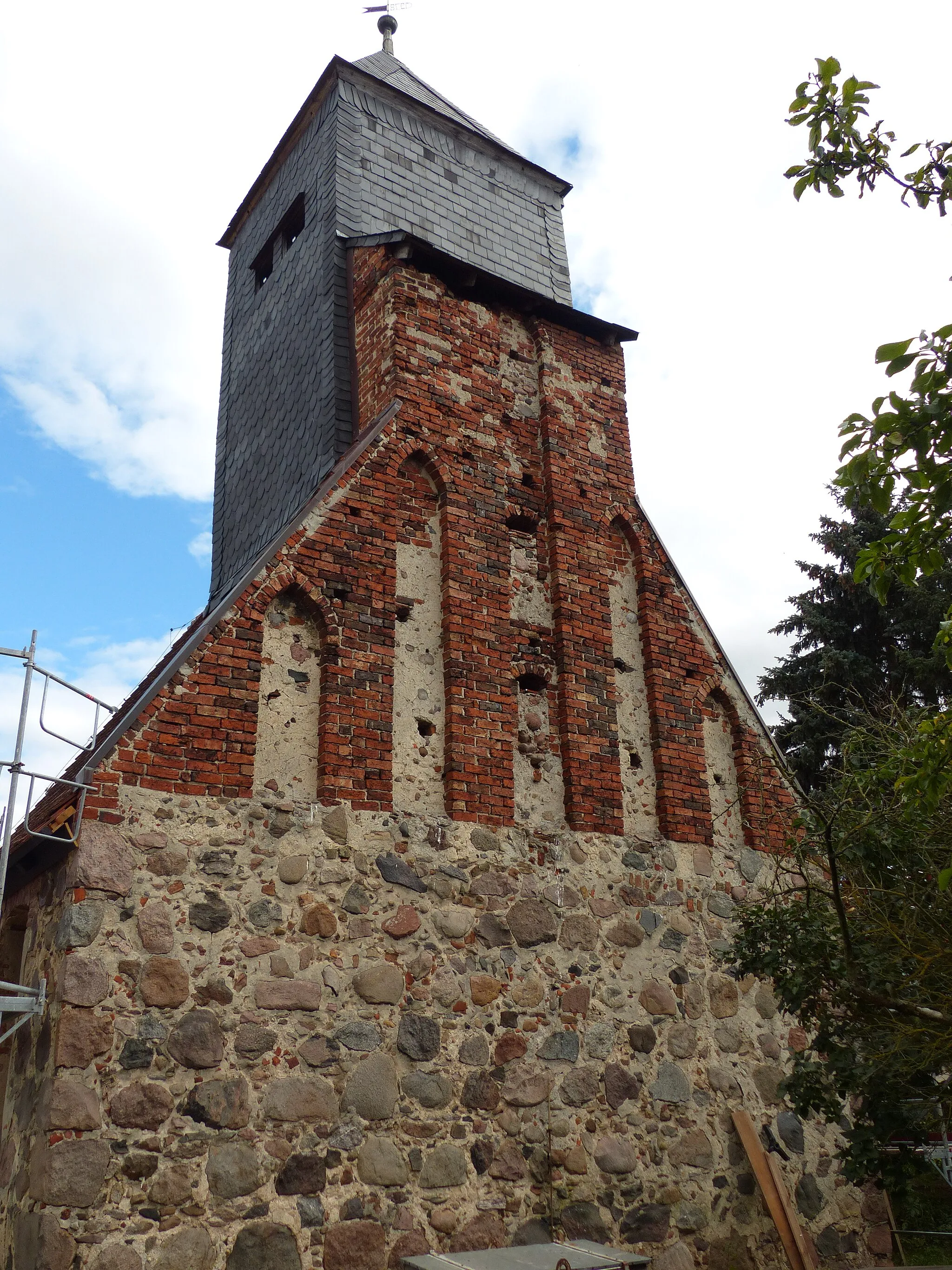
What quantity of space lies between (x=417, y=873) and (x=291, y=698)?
4.63 feet

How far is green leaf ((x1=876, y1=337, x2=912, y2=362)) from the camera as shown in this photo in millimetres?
3621

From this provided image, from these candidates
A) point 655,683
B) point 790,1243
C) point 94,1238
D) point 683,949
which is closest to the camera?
point 94,1238

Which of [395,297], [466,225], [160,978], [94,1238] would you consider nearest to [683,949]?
[160,978]

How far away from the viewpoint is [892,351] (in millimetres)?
3627

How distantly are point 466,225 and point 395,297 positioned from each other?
9.95ft

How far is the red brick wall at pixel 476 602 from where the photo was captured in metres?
6.36

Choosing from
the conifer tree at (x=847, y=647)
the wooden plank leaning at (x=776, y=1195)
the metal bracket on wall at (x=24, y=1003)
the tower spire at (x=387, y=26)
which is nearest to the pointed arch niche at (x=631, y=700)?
the wooden plank leaning at (x=776, y=1195)

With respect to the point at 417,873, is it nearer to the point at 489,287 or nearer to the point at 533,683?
the point at 533,683

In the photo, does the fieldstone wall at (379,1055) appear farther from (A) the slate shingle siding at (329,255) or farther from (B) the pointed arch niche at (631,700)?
(A) the slate shingle siding at (329,255)

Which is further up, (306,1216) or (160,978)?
(160,978)

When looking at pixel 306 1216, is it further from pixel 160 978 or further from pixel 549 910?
pixel 549 910

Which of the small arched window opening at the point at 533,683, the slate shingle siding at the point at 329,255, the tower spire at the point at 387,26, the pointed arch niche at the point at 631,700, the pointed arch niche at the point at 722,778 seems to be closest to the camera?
the small arched window opening at the point at 533,683

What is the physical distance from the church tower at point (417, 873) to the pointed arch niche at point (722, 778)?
0.13 ft

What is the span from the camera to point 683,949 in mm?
7477
